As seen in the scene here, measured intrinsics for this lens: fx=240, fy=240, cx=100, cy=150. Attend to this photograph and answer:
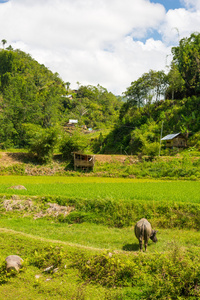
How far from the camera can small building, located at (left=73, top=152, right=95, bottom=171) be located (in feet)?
91.4

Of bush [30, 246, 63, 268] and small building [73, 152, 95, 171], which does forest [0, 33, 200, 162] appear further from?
bush [30, 246, 63, 268]

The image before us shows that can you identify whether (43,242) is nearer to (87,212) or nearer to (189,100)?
(87,212)

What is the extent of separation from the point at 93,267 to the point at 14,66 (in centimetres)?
6892

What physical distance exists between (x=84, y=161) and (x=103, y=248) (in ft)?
64.8

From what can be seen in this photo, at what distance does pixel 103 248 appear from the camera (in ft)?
28.1

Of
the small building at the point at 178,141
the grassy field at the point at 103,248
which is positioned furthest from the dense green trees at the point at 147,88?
the grassy field at the point at 103,248

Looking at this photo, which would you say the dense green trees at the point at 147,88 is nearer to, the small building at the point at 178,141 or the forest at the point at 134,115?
the forest at the point at 134,115

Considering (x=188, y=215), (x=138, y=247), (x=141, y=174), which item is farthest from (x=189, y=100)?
(x=138, y=247)

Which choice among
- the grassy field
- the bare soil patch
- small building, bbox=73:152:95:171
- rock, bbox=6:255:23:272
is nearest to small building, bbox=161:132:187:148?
the bare soil patch

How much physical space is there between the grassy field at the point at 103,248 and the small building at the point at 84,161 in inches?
528

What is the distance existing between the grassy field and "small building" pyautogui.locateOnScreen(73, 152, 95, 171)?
13.4 meters

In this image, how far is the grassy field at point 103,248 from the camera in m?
5.98

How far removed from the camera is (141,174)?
1021 inches

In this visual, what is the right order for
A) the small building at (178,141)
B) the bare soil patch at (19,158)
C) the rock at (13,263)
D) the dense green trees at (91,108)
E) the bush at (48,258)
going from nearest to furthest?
the rock at (13,263) < the bush at (48,258) < the bare soil patch at (19,158) < the small building at (178,141) < the dense green trees at (91,108)
